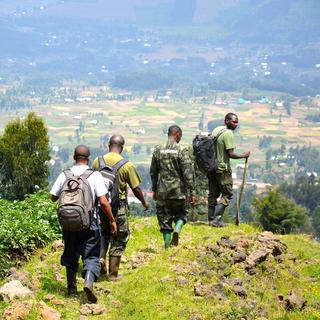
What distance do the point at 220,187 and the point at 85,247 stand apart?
4.69 meters

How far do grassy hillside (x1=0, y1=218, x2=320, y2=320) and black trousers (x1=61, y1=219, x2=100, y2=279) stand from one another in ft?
1.38

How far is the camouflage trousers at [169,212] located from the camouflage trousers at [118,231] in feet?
5.04

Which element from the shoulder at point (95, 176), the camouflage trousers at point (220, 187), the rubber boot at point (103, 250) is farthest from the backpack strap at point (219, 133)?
the shoulder at point (95, 176)

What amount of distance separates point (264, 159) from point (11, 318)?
549ft

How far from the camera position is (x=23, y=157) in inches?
952

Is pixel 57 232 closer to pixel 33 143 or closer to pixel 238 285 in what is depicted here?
pixel 238 285

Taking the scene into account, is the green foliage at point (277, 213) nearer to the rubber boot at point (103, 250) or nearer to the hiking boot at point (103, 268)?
→ the hiking boot at point (103, 268)

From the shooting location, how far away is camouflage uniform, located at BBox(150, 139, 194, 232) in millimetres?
8648

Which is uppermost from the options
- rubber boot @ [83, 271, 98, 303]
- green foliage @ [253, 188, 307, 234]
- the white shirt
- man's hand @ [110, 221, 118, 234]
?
the white shirt

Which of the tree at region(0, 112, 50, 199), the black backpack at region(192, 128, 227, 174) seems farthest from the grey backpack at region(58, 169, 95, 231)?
the tree at region(0, 112, 50, 199)

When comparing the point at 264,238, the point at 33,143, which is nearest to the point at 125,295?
the point at 264,238

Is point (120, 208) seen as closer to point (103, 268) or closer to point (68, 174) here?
point (103, 268)

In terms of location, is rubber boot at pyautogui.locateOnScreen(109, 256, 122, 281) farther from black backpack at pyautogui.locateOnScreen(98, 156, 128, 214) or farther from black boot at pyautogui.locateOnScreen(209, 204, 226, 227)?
black boot at pyautogui.locateOnScreen(209, 204, 226, 227)

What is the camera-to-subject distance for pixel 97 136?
187 meters
